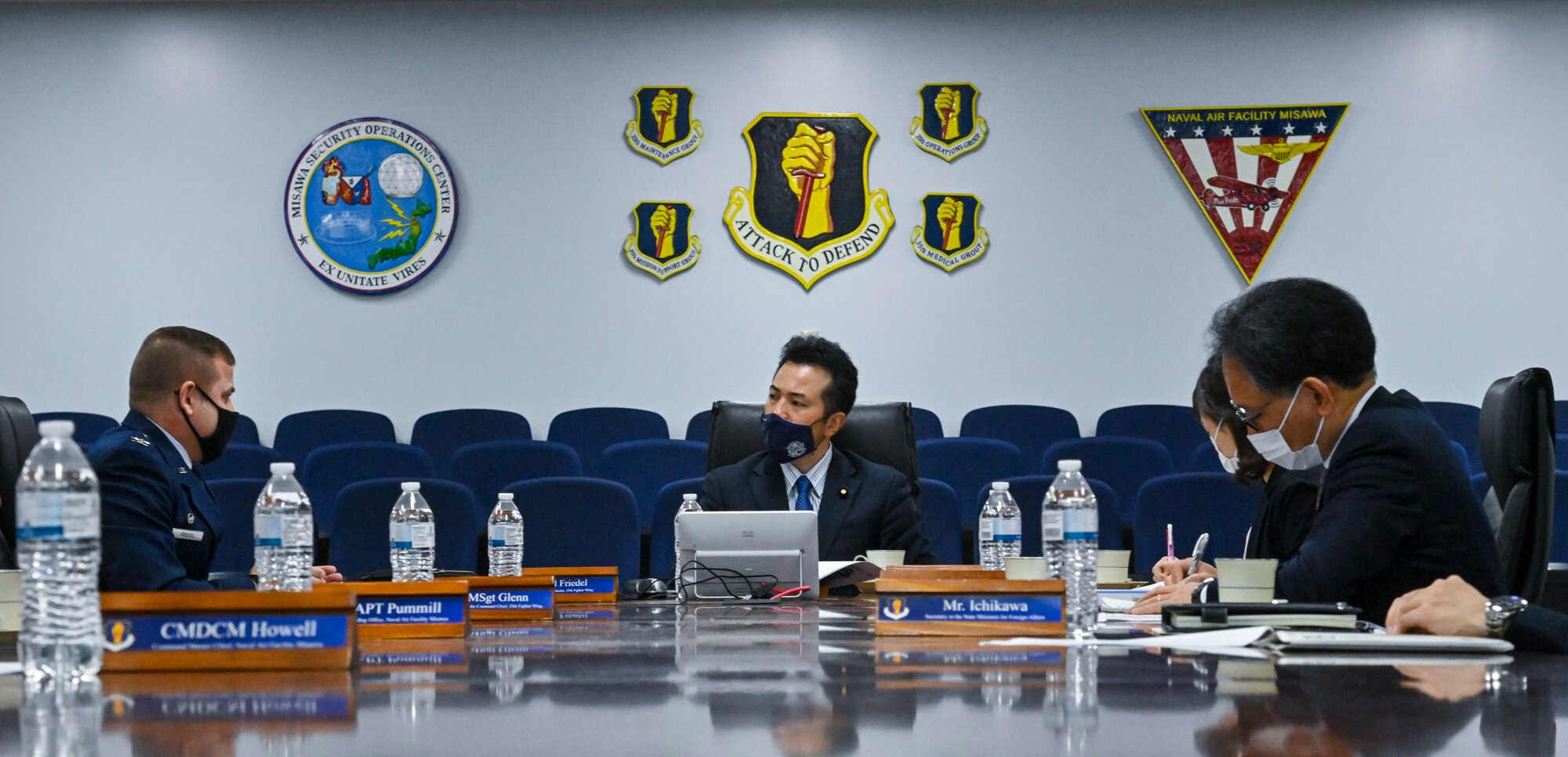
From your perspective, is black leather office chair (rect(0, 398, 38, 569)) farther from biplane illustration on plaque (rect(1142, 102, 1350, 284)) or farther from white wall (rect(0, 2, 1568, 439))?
biplane illustration on plaque (rect(1142, 102, 1350, 284))

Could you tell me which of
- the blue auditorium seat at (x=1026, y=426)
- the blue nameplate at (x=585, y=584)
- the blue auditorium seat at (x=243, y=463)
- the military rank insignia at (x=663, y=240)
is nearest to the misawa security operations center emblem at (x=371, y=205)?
the military rank insignia at (x=663, y=240)

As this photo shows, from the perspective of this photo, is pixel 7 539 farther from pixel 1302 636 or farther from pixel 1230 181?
pixel 1230 181

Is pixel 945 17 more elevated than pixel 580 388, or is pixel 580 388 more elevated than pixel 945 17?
pixel 945 17

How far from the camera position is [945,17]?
27.7 ft

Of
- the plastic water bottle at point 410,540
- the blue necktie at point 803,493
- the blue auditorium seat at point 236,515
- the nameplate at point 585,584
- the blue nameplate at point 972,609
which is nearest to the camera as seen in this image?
the blue nameplate at point 972,609

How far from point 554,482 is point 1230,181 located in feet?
16.1

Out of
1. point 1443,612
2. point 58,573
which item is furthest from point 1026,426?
point 58,573

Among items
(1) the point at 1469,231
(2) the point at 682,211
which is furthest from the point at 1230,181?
(2) the point at 682,211

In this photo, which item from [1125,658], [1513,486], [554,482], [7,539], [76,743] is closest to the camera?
[76,743]

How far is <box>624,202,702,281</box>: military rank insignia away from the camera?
8.31m

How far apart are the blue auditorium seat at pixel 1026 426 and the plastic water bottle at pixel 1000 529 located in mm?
3663

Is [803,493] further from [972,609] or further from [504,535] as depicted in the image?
[972,609]

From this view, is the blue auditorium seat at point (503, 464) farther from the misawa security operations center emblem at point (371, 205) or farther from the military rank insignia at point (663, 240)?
the misawa security operations center emblem at point (371, 205)

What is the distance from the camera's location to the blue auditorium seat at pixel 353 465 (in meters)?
6.68
